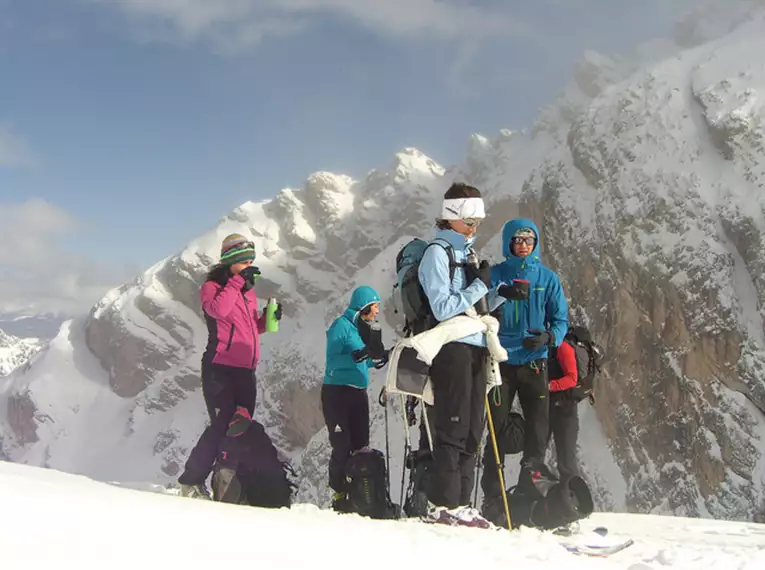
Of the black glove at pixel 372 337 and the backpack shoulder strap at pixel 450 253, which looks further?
the black glove at pixel 372 337

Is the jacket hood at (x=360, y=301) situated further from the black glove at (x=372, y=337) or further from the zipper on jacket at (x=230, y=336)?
the zipper on jacket at (x=230, y=336)

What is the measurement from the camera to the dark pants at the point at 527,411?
522 cm

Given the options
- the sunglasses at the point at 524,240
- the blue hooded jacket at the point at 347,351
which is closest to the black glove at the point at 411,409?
the blue hooded jacket at the point at 347,351

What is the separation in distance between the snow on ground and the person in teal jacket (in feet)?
8.61

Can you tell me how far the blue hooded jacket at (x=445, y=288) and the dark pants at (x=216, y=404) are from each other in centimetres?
238

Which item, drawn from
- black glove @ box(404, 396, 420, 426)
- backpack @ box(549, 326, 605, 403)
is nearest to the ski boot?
black glove @ box(404, 396, 420, 426)

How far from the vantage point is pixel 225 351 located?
577 cm

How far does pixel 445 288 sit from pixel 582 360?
241 cm

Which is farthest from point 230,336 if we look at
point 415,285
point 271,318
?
point 415,285

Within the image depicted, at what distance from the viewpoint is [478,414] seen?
14.2 feet

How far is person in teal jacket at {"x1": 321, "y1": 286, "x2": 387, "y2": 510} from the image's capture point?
6211 mm

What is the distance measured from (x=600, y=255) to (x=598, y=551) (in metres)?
48.0

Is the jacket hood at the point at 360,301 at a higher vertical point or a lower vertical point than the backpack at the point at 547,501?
higher

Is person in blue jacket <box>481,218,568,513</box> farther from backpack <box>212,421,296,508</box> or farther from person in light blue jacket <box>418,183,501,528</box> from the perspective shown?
backpack <box>212,421,296,508</box>
